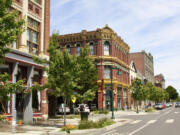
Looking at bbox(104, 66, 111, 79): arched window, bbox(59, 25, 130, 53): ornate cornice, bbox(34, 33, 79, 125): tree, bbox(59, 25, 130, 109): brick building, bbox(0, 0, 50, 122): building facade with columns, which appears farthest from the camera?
bbox(59, 25, 130, 53): ornate cornice

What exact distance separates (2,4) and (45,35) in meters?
14.5

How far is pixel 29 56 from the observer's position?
71.5 ft

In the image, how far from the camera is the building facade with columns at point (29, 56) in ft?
66.7

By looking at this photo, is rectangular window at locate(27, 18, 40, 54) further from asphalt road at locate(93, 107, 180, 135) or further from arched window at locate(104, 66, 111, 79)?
arched window at locate(104, 66, 111, 79)

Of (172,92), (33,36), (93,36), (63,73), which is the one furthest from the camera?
(172,92)

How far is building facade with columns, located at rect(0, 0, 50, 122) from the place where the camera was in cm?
2035

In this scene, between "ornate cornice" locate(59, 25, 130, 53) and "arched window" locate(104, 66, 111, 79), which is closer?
"arched window" locate(104, 66, 111, 79)

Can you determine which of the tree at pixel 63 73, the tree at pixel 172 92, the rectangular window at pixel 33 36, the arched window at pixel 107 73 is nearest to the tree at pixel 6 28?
the tree at pixel 63 73

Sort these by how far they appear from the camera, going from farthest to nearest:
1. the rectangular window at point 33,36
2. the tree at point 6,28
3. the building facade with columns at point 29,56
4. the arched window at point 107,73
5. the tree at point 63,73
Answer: the arched window at point 107,73 < the rectangular window at point 33,36 < the building facade with columns at point 29,56 < the tree at point 63,73 < the tree at point 6,28

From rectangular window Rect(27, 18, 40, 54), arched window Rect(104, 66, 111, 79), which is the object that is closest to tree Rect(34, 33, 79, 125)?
rectangular window Rect(27, 18, 40, 54)

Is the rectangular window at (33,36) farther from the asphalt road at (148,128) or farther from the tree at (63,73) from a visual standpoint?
the asphalt road at (148,128)

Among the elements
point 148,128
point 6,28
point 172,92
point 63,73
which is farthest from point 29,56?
point 172,92

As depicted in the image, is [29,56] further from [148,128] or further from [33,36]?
[148,128]

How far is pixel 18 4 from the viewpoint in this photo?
21531 mm
